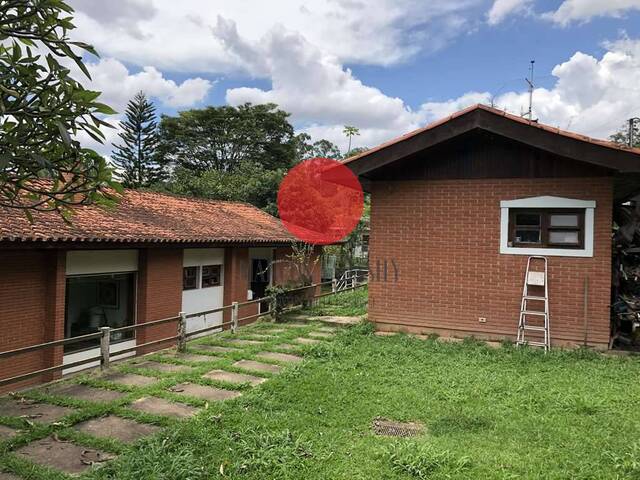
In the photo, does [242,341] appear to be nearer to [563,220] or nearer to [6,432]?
[6,432]

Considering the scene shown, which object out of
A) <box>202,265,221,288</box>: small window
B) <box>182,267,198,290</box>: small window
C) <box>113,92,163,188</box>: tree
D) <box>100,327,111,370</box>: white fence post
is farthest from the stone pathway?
<box>113,92,163,188</box>: tree

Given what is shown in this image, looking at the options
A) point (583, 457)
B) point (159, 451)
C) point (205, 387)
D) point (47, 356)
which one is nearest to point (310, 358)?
point (205, 387)

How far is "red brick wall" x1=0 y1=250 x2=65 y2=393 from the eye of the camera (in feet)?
28.4

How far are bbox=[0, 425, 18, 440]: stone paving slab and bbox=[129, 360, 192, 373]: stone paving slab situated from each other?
233cm

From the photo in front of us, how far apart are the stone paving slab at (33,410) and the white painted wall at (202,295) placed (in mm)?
8378

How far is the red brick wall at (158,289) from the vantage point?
1209 centimetres

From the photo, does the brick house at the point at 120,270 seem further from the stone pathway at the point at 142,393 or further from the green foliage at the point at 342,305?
the green foliage at the point at 342,305

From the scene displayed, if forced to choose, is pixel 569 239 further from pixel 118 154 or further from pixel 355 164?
pixel 118 154

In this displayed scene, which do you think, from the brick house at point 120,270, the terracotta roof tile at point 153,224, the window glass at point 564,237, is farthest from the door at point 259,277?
the window glass at point 564,237

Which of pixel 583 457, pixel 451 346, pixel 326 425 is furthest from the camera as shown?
pixel 451 346

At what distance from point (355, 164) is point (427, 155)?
150 centimetres

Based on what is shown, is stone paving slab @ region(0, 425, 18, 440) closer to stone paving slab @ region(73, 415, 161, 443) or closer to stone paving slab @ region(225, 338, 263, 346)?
stone paving slab @ region(73, 415, 161, 443)

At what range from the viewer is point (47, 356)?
30.8 ft

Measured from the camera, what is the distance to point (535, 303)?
8.48 metres
